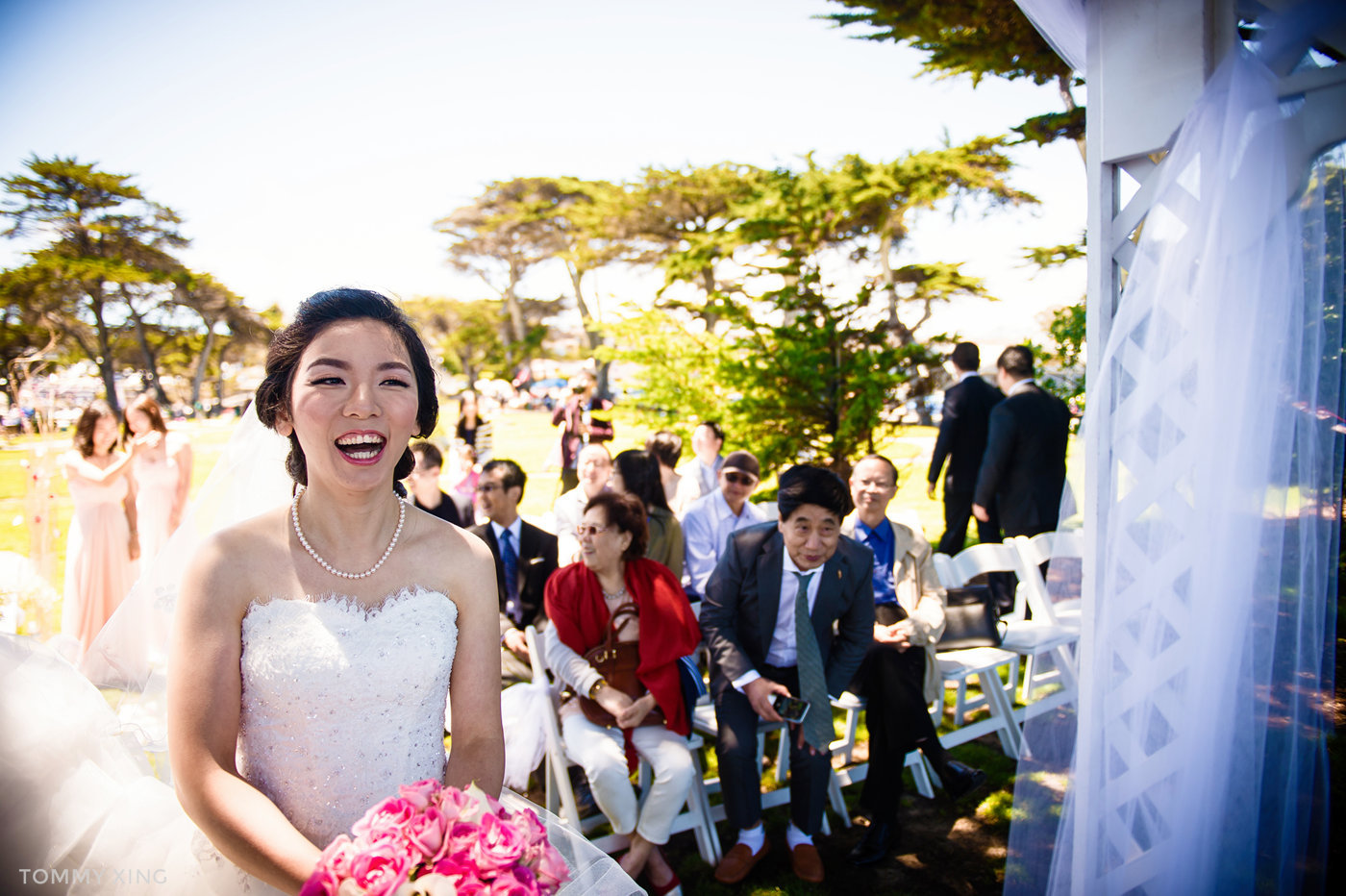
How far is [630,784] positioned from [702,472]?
363 centimetres

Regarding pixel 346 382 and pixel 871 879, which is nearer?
pixel 346 382

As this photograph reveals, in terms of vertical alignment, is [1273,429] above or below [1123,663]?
above

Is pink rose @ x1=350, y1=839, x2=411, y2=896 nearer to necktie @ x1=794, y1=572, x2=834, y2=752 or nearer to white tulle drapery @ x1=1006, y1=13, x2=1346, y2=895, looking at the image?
white tulle drapery @ x1=1006, y1=13, x2=1346, y2=895

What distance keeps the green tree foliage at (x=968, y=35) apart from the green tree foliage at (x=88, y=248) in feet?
73.2

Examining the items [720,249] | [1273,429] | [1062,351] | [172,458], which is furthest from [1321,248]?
[720,249]

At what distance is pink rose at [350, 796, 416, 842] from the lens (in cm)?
128

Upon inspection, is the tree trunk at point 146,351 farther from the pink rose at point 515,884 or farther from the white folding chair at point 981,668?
the pink rose at point 515,884

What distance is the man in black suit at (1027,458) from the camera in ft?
18.1

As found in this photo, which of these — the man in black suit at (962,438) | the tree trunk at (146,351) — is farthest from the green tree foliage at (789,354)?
the tree trunk at (146,351)

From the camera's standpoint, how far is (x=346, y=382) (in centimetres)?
164

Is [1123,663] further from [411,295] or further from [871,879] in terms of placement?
[411,295]

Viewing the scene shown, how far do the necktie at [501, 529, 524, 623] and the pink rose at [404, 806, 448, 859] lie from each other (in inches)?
117

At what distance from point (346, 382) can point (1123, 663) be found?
92.8 inches

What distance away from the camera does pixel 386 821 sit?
51.4 inches
